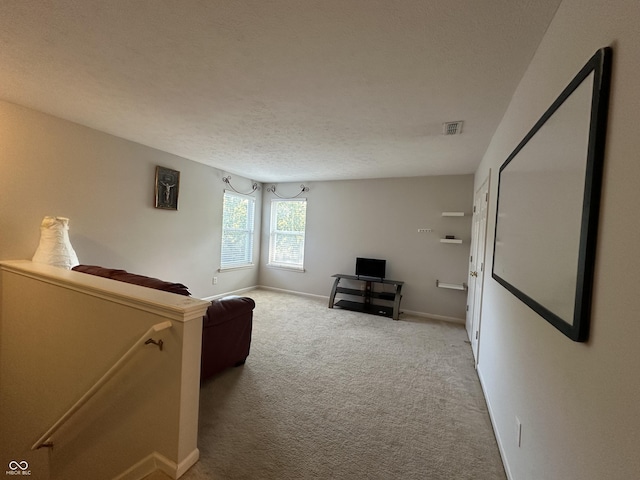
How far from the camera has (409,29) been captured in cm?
141

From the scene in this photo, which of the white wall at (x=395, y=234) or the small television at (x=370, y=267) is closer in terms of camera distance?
the white wall at (x=395, y=234)

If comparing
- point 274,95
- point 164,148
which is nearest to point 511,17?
point 274,95

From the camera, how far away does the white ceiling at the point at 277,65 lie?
135 cm

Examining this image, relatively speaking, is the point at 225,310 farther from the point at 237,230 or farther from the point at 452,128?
Result: the point at 237,230

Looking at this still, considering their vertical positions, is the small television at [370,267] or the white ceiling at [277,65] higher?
the white ceiling at [277,65]

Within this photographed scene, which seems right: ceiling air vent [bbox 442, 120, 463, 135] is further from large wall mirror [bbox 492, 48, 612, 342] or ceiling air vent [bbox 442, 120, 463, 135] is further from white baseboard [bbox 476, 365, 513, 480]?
white baseboard [bbox 476, 365, 513, 480]

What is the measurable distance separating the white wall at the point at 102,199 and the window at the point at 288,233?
1509 millimetres

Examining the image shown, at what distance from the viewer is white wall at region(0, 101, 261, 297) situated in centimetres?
266

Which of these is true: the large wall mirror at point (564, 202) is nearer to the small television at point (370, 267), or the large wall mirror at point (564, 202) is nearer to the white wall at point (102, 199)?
the small television at point (370, 267)

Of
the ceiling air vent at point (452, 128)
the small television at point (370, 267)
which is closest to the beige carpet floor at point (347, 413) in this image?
the small television at point (370, 267)

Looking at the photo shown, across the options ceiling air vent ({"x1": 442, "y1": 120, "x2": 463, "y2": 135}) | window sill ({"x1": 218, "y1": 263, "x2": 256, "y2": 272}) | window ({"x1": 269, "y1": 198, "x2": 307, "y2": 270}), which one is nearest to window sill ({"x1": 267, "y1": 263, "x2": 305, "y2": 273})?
window ({"x1": 269, "y1": 198, "x2": 307, "y2": 270})

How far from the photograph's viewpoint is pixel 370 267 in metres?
5.09

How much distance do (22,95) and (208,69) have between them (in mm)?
1961

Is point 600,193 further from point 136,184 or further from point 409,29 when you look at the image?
point 136,184
